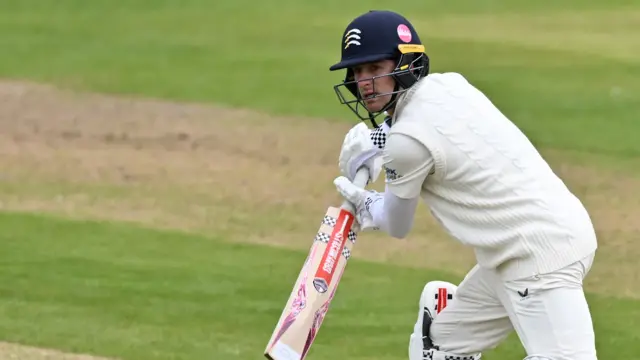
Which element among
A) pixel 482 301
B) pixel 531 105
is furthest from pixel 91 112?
pixel 482 301

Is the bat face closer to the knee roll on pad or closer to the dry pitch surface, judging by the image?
the knee roll on pad

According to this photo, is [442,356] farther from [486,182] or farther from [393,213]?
[486,182]

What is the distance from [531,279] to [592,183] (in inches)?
239

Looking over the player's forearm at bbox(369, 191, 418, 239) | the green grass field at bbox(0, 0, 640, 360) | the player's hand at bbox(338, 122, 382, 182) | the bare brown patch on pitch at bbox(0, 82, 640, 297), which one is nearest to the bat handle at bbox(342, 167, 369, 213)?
the player's hand at bbox(338, 122, 382, 182)

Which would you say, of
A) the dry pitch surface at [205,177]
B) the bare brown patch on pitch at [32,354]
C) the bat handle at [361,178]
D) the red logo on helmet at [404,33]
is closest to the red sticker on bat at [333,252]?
the bat handle at [361,178]

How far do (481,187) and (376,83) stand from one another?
607 mm

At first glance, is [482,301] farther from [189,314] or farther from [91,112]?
[91,112]

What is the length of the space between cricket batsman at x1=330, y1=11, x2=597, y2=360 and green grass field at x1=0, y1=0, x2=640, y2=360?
2099 mm

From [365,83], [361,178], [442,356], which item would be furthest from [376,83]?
[442,356]

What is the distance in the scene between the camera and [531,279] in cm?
423

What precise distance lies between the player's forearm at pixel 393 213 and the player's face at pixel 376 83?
384 mm

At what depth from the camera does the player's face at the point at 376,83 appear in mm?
4367

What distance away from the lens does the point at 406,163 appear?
4.17m

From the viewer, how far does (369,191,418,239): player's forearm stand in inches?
173
